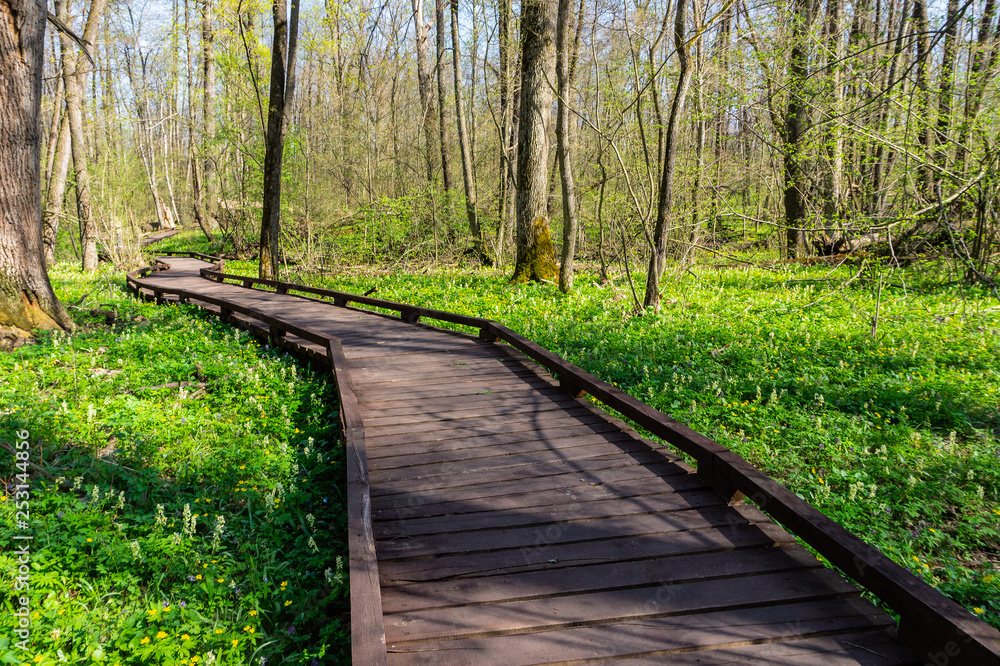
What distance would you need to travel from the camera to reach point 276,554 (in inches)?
164

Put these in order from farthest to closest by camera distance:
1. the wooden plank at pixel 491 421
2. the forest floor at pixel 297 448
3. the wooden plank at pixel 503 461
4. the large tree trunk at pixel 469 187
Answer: the large tree trunk at pixel 469 187, the wooden plank at pixel 491 421, the wooden plank at pixel 503 461, the forest floor at pixel 297 448

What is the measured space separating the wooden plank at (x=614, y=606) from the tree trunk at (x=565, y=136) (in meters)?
9.60

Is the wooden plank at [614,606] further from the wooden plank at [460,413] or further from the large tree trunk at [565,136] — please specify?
the large tree trunk at [565,136]

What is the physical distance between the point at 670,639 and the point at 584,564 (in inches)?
26.9

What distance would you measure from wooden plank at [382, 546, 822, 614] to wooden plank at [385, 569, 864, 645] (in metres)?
0.04

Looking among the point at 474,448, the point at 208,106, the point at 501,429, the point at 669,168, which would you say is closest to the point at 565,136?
the point at 669,168

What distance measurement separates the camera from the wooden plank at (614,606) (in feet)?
9.36

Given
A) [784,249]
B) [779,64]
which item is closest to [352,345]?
[779,64]

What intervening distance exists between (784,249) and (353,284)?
13576 mm

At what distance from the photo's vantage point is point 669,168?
33.0ft

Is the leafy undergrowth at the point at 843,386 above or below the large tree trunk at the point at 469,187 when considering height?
below

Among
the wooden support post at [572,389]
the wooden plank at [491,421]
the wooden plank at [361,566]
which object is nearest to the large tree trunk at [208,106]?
the wooden plank at [491,421]

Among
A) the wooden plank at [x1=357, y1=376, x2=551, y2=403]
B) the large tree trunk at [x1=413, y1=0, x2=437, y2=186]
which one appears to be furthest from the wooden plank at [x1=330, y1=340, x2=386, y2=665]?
the large tree trunk at [x1=413, y1=0, x2=437, y2=186]

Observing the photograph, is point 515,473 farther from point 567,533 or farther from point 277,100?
point 277,100
